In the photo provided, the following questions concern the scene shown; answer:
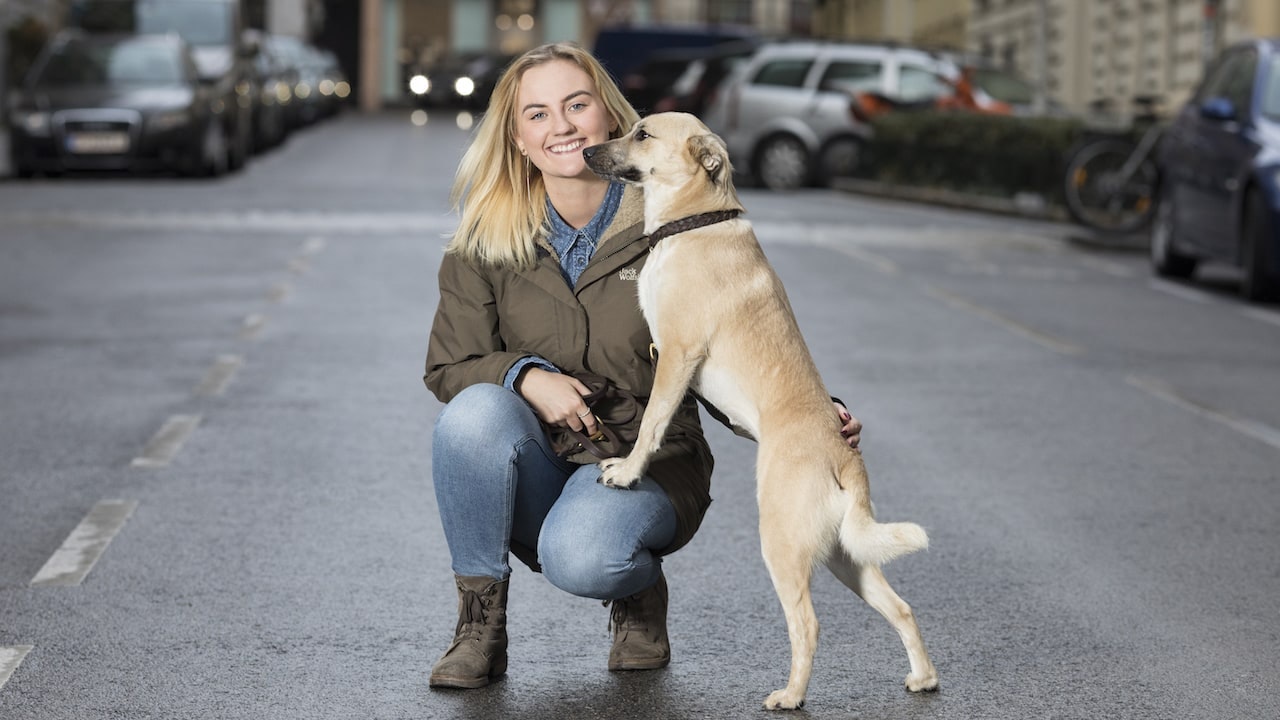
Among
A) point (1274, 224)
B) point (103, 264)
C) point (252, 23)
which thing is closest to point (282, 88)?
point (103, 264)

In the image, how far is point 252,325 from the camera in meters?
12.3

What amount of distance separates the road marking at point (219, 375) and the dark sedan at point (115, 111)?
48.4ft

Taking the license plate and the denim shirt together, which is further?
the license plate

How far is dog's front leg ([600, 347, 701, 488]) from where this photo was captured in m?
4.67

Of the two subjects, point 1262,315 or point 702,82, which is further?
point 702,82

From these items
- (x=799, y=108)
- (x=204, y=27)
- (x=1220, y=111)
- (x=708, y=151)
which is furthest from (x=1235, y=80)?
(x=204, y=27)

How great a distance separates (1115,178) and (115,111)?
11.9 metres

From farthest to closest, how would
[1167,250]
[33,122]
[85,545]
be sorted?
1. [33,122]
2. [1167,250]
3. [85,545]

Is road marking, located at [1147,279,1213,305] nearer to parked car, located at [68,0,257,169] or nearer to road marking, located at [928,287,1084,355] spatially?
road marking, located at [928,287,1084,355]

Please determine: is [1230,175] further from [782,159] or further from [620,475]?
[782,159]

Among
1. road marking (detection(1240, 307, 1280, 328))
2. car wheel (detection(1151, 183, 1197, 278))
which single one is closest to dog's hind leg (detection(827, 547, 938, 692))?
road marking (detection(1240, 307, 1280, 328))

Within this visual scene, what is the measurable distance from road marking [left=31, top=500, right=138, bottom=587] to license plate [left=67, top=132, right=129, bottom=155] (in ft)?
60.8

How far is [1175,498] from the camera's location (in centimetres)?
757

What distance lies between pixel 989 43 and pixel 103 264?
115 feet
